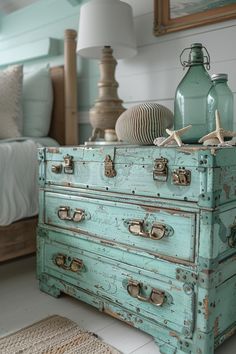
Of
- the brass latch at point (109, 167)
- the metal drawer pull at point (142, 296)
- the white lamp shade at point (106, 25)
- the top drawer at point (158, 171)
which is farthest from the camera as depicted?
the white lamp shade at point (106, 25)

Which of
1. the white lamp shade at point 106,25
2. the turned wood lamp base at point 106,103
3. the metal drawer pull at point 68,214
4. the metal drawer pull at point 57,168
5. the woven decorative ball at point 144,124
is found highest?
the white lamp shade at point 106,25

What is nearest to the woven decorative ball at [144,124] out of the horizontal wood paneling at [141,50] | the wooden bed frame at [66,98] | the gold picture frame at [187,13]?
the horizontal wood paneling at [141,50]

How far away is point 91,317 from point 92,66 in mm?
1407

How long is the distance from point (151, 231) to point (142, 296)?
0.73 ft

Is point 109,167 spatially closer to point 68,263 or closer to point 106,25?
point 68,263

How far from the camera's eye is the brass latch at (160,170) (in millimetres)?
1031

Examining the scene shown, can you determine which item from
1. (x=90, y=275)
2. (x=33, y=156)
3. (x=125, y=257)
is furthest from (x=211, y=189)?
(x=33, y=156)

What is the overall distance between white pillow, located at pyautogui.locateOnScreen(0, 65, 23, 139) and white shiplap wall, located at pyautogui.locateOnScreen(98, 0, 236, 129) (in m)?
0.55

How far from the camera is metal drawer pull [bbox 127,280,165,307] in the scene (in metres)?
1.07

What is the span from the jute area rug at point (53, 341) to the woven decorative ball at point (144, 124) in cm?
71

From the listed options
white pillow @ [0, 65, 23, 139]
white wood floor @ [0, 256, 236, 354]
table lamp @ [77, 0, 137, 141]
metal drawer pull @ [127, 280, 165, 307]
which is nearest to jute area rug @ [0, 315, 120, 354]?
white wood floor @ [0, 256, 236, 354]

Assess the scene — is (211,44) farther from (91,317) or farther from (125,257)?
(91,317)

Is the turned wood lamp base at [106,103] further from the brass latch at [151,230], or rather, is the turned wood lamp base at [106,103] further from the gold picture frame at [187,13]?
the brass latch at [151,230]

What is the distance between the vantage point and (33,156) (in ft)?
5.51
